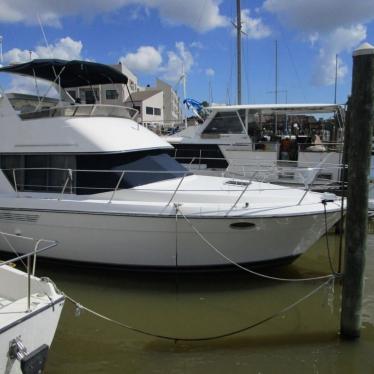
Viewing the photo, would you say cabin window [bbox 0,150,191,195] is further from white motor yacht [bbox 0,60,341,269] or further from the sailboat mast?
→ the sailboat mast

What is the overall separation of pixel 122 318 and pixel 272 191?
3.28 metres

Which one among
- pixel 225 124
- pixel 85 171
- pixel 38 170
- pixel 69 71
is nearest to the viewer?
pixel 85 171

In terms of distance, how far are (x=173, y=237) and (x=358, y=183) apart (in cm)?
283

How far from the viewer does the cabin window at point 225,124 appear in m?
13.6

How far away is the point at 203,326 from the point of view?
596cm

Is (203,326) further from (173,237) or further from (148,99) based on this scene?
(148,99)

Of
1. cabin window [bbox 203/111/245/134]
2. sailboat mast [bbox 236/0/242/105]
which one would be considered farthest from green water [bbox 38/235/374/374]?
sailboat mast [bbox 236/0/242/105]

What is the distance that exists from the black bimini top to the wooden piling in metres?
4.97

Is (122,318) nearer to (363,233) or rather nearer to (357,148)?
(363,233)

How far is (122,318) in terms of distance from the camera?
6141mm

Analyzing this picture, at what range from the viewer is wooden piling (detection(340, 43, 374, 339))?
5.05m

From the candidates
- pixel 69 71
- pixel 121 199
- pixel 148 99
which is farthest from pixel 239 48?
pixel 148 99

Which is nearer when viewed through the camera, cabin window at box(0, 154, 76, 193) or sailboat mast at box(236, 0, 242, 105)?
cabin window at box(0, 154, 76, 193)

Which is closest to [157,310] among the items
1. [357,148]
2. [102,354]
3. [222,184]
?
[102,354]
